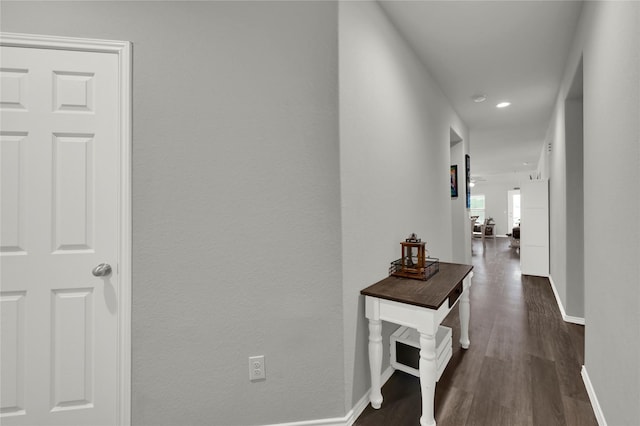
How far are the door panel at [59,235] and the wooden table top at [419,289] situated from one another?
1435mm

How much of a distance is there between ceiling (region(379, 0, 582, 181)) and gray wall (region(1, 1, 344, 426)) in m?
1.14

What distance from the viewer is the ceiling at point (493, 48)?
210 centimetres

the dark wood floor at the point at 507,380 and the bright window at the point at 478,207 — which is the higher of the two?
the bright window at the point at 478,207

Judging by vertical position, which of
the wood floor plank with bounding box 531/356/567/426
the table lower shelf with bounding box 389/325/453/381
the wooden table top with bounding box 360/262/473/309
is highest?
the wooden table top with bounding box 360/262/473/309

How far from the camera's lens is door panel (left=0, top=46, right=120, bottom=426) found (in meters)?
1.35

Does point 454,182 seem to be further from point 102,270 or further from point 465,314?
point 102,270

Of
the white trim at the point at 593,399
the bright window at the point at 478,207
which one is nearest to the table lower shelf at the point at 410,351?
the white trim at the point at 593,399

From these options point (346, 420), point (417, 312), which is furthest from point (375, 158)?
point (346, 420)

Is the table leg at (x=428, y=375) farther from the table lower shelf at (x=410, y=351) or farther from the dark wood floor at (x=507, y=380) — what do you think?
the table lower shelf at (x=410, y=351)

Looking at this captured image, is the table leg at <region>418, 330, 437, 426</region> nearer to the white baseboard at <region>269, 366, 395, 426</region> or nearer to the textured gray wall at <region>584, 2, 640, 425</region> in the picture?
the white baseboard at <region>269, 366, 395, 426</region>

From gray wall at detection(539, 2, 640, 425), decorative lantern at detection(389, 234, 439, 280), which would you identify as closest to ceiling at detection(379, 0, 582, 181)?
gray wall at detection(539, 2, 640, 425)

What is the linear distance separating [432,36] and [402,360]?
262 cm

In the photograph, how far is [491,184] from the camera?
12680 millimetres

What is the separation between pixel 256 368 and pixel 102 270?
92 centimetres
